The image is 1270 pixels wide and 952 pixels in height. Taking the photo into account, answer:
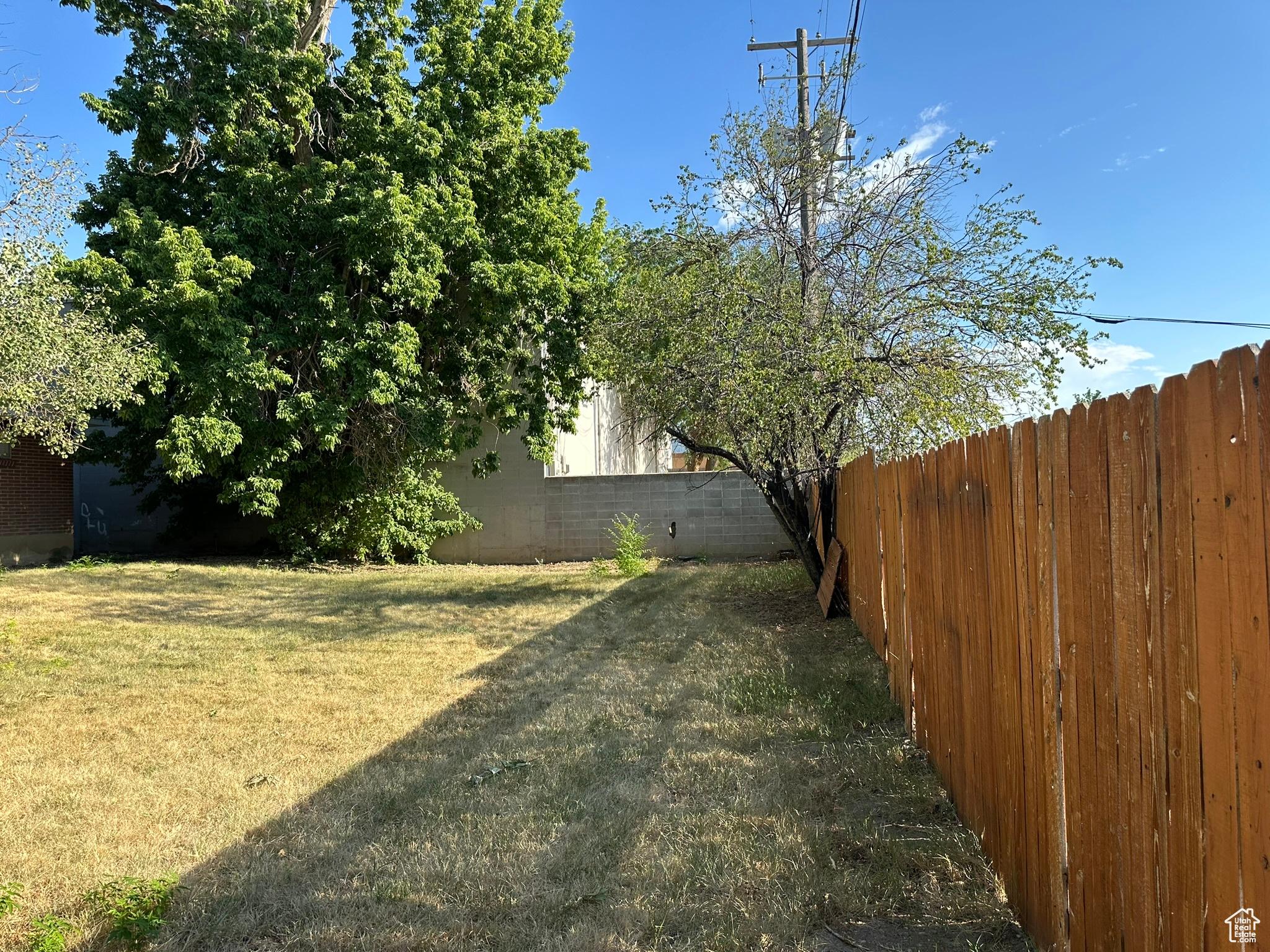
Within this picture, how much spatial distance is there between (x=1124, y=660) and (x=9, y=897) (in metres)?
3.74

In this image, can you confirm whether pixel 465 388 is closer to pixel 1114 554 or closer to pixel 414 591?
pixel 414 591

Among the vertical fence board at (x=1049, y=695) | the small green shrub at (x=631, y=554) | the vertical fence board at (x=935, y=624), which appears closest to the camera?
the vertical fence board at (x=1049, y=695)

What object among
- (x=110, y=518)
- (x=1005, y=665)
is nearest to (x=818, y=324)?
(x=1005, y=665)

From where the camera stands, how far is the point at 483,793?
4.11m

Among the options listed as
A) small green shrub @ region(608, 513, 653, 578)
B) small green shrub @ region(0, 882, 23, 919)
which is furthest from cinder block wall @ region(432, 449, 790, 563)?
small green shrub @ region(0, 882, 23, 919)

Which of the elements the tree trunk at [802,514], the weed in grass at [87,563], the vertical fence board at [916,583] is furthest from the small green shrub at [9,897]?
the weed in grass at [87,563]

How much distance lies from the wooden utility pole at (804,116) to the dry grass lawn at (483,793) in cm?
432

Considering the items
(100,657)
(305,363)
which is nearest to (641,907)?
(100,657)

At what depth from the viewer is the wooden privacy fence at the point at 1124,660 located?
1.44 m

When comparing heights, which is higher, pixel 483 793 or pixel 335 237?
pixel 335 237

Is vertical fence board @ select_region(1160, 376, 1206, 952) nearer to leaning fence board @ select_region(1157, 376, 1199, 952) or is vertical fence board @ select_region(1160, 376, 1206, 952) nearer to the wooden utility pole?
leaning fence board @ select_region(1157, 376, 1199, 952)

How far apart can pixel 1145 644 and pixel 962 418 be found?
5.96m

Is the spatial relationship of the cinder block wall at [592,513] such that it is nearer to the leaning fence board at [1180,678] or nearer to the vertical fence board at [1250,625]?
the leaning fence board at [1180,678]

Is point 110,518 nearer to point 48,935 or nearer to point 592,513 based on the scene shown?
point 592,513
